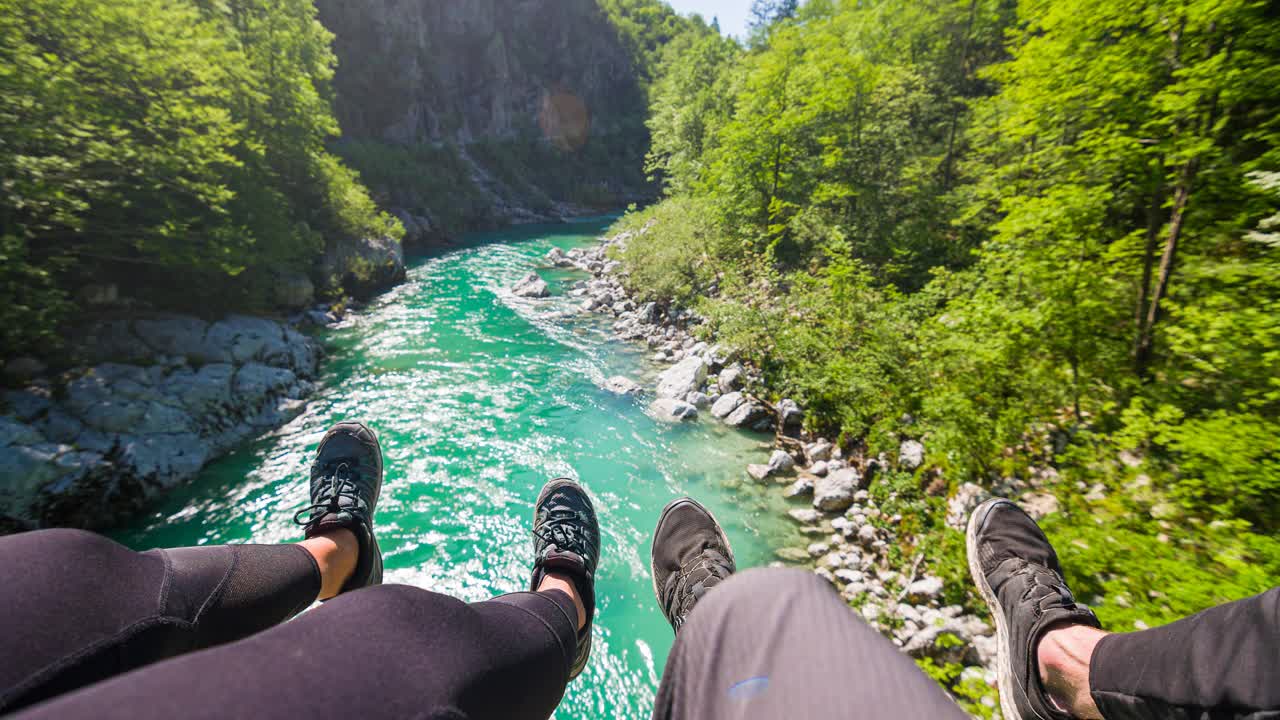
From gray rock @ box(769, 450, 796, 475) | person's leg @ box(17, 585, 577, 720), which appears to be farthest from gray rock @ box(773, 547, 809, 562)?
person's leg @ box(17, 585, 577, 720)

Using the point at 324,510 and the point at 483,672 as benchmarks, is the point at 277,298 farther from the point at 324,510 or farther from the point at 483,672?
the point at 483,672

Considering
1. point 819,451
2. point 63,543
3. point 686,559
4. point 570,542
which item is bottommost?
point 819,451

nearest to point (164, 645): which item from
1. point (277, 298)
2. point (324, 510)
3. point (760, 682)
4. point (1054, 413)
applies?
point (324, 510)

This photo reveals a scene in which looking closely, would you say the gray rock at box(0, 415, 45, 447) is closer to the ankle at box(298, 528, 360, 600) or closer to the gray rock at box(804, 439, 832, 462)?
the ankle at box(298, 528, 360, 600)

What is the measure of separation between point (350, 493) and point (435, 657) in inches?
97.8

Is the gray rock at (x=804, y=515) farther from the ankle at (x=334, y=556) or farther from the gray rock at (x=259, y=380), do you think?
the gray rock at (x=259, y=380)

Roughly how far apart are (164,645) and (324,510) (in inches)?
62.0

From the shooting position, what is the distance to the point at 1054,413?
3764 mm

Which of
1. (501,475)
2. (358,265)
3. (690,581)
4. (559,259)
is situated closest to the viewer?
(690,581)

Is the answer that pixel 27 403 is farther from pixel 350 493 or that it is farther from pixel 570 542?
pixel 570 542

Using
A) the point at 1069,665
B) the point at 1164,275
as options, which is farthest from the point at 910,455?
the point at 1069,665

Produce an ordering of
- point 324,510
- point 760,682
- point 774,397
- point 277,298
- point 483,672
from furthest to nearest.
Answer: point 277,298, point 774,397, point 324,510, point 483,672, point 760,682

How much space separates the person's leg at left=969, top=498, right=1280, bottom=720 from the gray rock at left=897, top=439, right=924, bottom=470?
1.72 m

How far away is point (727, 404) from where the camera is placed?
662cm
